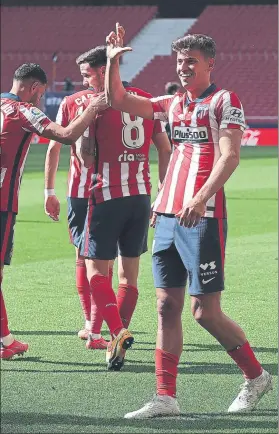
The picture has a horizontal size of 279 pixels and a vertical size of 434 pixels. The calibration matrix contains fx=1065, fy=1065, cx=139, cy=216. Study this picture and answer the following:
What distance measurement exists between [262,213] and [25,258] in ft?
17.5

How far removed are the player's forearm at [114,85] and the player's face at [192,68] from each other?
0.28 m

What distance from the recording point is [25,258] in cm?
1120

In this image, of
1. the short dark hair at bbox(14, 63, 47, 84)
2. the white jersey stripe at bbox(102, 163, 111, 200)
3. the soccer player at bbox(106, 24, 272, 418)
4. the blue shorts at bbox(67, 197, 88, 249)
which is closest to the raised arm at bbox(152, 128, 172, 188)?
the white jersey stripe at bbox(102, 163, 111, 200)

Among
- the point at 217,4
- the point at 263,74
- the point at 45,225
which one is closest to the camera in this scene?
the point at 45,225

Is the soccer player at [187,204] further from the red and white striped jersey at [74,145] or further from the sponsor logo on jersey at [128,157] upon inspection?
the red and white striped jersey at [74,145]

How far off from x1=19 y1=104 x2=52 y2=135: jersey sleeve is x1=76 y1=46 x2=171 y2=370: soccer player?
63cm

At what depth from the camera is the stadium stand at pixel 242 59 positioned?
41.0 m

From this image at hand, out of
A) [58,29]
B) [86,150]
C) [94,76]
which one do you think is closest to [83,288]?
[86,150]

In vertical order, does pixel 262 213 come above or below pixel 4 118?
below

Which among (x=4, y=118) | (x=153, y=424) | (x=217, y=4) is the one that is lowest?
(x=153, y=424)

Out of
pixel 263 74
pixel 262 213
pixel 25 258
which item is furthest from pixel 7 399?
pixel 263 74

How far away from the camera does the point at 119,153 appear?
6254 millimetres

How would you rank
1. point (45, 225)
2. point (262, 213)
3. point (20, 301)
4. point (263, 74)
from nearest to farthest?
point (20, 301)
point (45, 225)
point (262, 213)
point (263, 74)

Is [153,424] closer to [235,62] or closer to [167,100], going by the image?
[167,100]
